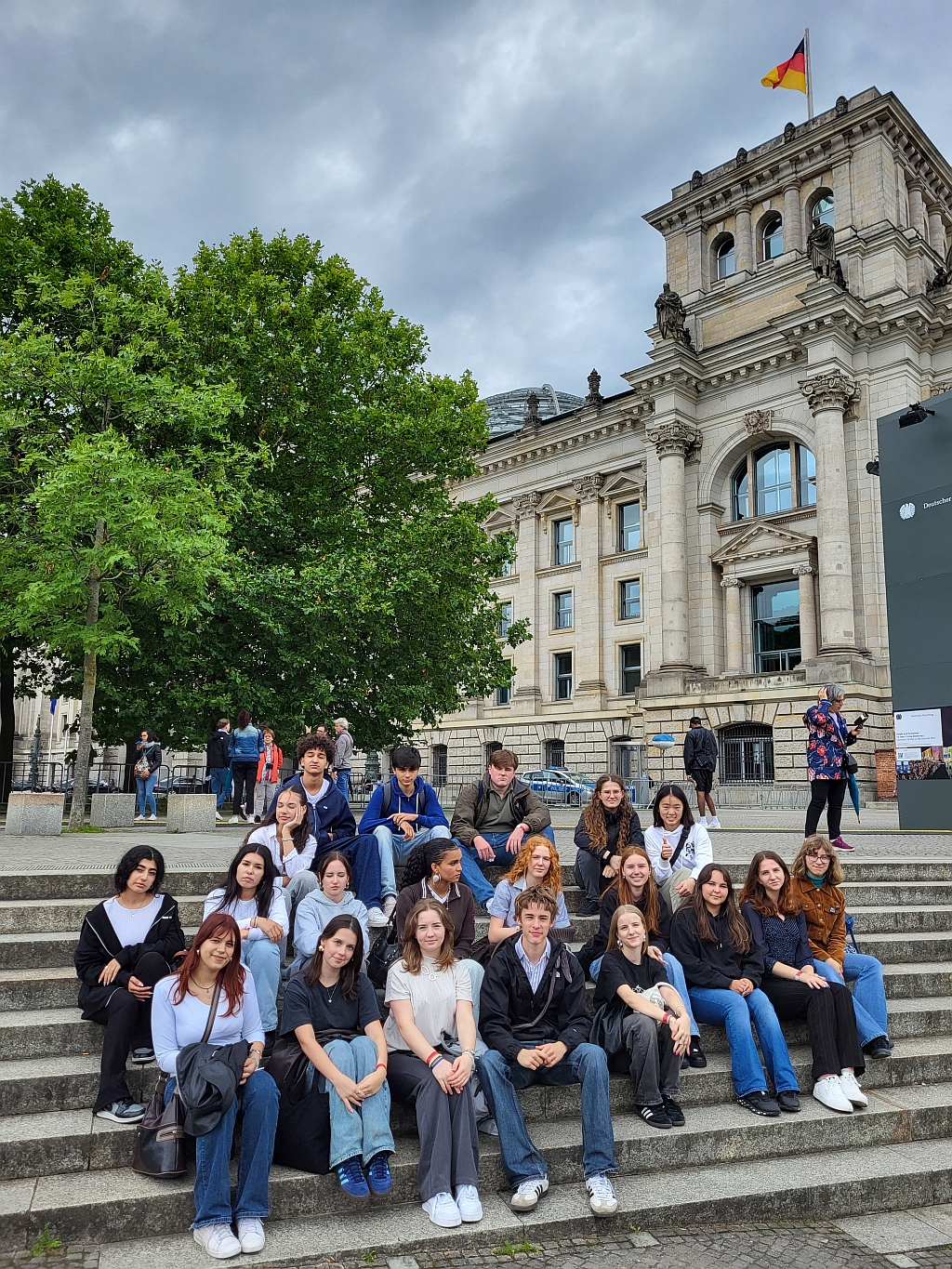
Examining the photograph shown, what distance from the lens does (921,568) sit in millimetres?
14469

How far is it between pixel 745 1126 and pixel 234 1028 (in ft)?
10.1

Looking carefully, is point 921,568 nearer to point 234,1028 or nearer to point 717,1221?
point 717,1221

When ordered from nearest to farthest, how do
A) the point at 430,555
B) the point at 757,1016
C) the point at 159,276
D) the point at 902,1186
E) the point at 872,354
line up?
the point at 902,1186, the point at 757,1016, the point at 159,276, the point at 430,555, the point at 872,354

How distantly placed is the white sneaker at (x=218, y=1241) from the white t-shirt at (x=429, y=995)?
1.35 meters

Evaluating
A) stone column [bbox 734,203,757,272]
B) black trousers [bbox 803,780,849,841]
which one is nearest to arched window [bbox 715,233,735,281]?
stone column [bbox 734,203,757,272]

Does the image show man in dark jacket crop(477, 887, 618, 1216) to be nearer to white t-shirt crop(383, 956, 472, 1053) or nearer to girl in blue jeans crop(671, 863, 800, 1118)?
white t-shirt crop(383, 956, 472, 1053)

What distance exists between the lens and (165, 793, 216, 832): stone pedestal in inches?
658

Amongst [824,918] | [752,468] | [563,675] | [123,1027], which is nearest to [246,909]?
[123,1027]

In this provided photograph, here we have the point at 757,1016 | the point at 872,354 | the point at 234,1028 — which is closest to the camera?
the point at 234,1028

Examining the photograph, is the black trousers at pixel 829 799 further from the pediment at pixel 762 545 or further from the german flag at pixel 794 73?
the german flag at pixel 794 73

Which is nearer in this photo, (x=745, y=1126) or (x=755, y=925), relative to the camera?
(x=745, y=1126)

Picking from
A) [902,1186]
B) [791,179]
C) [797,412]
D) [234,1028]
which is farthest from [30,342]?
[791,179]

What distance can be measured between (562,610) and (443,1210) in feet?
140

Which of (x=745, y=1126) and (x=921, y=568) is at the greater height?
(x=921, y=568)
